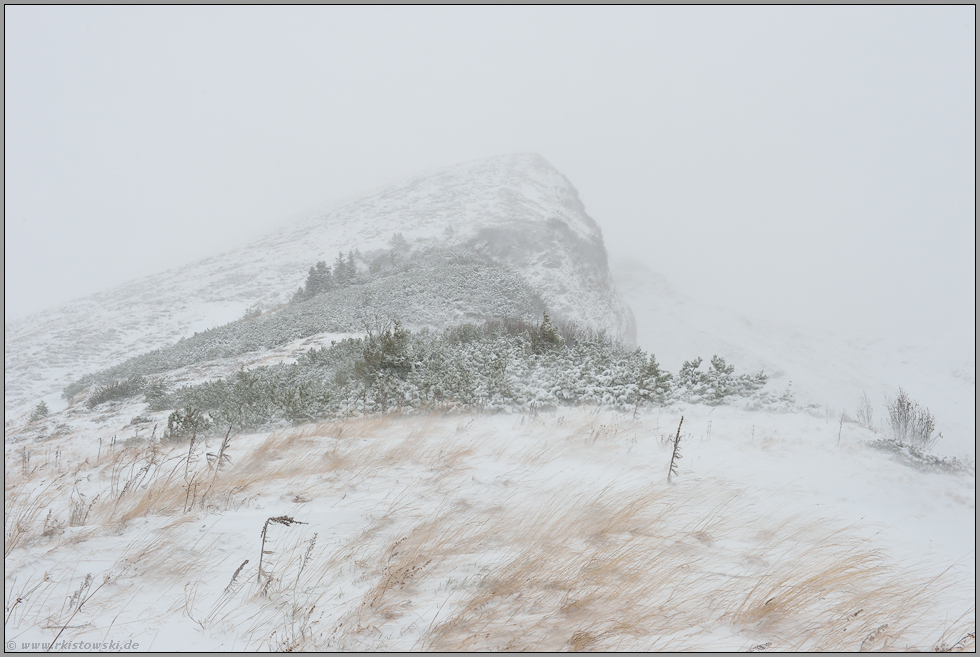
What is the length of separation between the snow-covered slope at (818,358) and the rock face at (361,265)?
741cm

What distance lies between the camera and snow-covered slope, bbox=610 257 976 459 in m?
26.9

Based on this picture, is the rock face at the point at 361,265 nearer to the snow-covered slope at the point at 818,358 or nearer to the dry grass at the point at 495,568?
the snow-covered slope at the point at 818,358

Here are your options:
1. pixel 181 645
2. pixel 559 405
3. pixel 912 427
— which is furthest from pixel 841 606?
pixel 912 427

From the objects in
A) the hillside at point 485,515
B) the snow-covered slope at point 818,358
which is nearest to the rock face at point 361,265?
the snow-covered slope at point 818,358

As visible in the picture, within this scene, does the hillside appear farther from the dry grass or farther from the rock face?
the rock face

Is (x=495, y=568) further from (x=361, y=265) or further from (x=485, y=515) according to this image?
(x=361, y=265)

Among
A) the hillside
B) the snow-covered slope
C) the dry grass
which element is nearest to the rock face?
the snow-covered slope

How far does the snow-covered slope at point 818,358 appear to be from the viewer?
1059 inches

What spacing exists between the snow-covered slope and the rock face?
7.41 meters

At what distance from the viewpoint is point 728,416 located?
6.41 m

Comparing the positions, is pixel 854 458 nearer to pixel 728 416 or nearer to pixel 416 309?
pixel 728 416

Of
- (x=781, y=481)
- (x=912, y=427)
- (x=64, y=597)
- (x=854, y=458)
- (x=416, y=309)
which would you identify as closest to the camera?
(x=64, y=597)

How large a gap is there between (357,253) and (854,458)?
2986 cm

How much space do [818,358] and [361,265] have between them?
37988 millimetres
